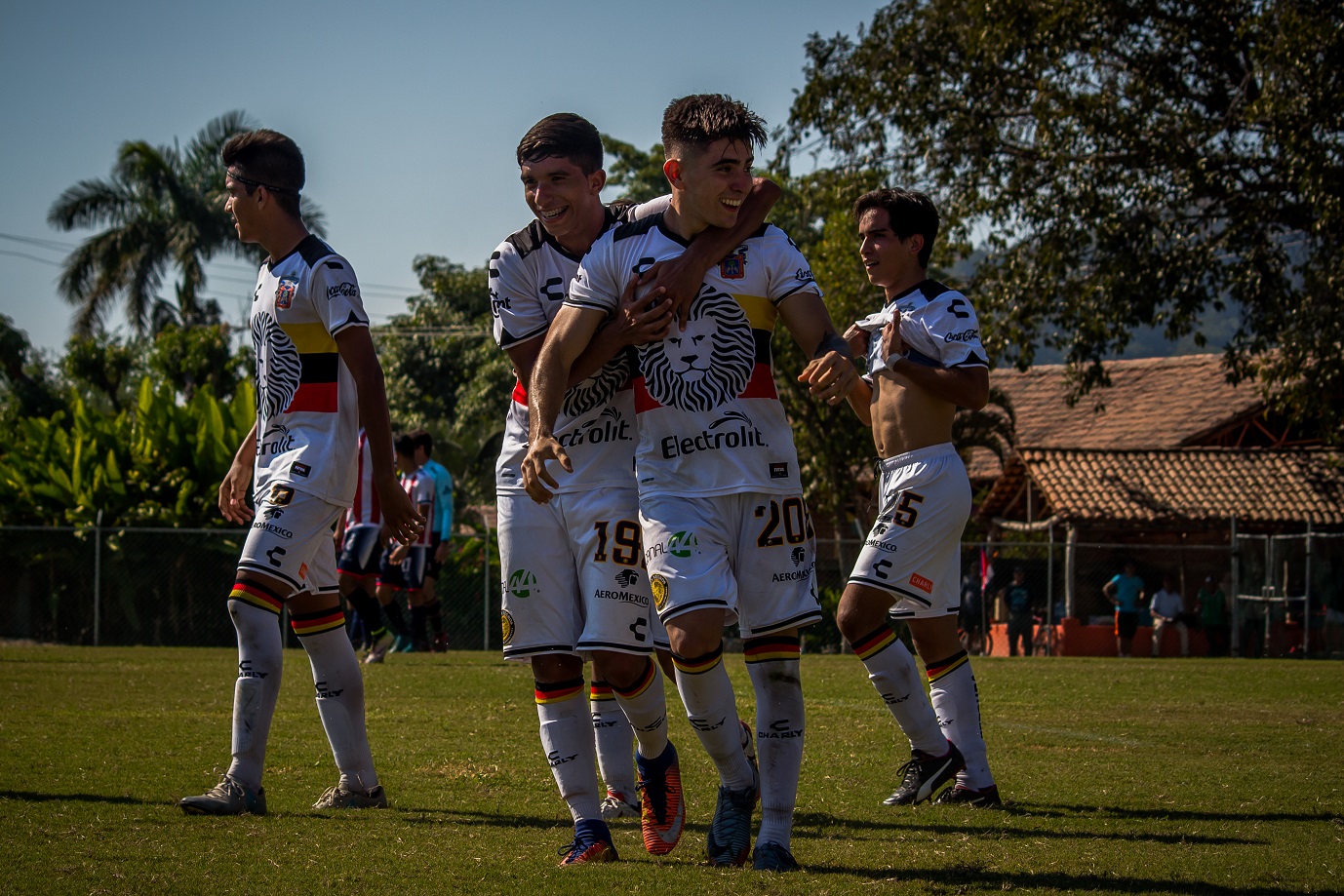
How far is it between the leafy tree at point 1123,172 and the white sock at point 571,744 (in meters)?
19.1

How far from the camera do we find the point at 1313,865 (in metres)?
4.19

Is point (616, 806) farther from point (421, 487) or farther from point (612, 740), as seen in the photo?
point (421, 487)

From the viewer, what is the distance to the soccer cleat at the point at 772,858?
4055 millimetres

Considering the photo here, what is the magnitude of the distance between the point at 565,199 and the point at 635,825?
7.33ft

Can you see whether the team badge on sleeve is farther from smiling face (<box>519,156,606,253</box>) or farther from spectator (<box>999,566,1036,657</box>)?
spectator (<box>999,566,1036,657</box>)

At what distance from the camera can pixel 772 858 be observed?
4066 millimetres

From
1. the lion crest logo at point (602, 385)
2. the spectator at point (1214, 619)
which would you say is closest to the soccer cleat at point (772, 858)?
the lion crest logo at point (602, 385)

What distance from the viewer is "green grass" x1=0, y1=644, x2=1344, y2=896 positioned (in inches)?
156

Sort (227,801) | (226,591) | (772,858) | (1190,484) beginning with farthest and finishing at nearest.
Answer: (1190,484)
(226,591)
(227,801)
(772,858)

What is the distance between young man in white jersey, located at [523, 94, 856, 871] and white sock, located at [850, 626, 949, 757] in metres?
1.35

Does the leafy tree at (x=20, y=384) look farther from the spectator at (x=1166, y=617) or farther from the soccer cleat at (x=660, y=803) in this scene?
the soccer cleat at (x=660, y=803)

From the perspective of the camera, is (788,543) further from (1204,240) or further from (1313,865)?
(1204,240)

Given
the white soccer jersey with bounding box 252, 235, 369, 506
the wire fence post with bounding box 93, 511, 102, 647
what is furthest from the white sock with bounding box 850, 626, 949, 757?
the wire fence post with bounding box 93, 511, 102, 647

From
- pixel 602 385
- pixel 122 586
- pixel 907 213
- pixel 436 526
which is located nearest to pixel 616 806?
pixel 602 385
